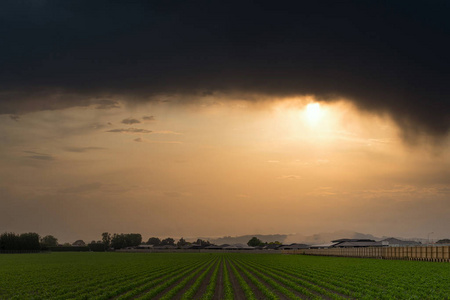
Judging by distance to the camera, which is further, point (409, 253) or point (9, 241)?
point (9, 241)

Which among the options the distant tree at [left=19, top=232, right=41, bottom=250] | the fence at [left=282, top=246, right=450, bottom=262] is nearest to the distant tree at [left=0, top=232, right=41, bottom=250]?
the distant tree at [left=19, top=232, right=41, bottom=250]

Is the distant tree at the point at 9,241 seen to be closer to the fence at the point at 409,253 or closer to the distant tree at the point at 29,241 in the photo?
the distant tree at the point at 29,241

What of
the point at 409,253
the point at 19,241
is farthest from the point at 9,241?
the point at 409,253

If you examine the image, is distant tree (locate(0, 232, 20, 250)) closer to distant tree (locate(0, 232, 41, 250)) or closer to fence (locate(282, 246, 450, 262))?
distant tree (locate(0, 232, 41, 250))

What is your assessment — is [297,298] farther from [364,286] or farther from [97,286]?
[97,286]

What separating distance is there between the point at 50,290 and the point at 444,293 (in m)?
28.1

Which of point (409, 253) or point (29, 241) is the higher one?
point (409, 253)

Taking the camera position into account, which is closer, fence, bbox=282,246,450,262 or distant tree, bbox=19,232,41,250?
fence, bbox=282,246,450,262

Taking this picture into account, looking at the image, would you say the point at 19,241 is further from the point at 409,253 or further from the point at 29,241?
the point at 409,253

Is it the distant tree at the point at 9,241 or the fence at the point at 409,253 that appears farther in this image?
the distant tree at the point at 9,241

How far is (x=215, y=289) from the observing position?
36.2m

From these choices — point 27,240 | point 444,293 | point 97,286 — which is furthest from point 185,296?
point 27,240

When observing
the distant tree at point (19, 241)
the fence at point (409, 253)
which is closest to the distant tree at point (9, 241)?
the distant tree at point (19, 241)

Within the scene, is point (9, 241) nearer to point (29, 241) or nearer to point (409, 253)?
point (29, 241)
